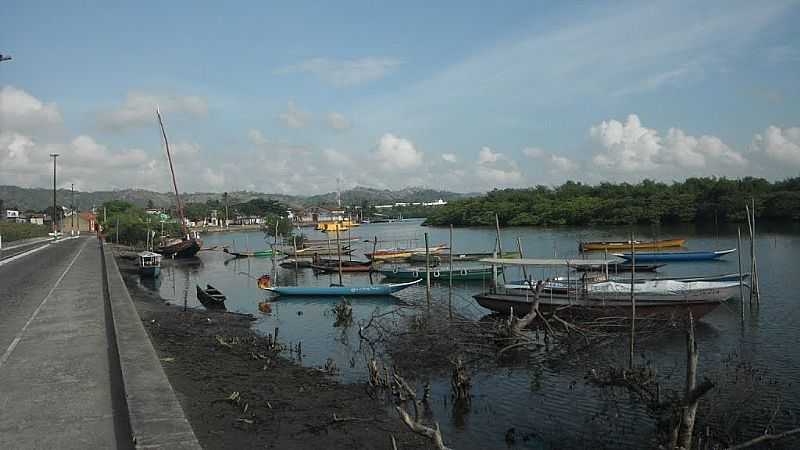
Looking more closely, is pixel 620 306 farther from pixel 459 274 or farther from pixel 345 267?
pixel 345 267

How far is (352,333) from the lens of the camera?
66.8 ft

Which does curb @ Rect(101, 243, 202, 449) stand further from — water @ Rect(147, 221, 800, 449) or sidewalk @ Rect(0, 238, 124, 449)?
water @ Rect(147, 221, 800, 449)

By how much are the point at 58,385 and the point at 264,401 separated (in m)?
3.60

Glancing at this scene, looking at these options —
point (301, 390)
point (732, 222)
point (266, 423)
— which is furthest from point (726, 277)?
point (732, 222)

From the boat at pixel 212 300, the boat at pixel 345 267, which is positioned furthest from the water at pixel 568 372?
the boat at pixel 345 267

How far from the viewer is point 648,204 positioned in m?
83.6

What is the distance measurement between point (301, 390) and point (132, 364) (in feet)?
14.1

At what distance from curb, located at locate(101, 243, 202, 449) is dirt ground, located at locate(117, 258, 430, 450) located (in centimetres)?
109

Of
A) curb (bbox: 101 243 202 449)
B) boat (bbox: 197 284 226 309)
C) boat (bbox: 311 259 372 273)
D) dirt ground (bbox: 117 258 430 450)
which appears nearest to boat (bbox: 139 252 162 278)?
boat (bbox: 311 259 372 273)

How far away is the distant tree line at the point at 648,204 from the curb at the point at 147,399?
69.3 meters

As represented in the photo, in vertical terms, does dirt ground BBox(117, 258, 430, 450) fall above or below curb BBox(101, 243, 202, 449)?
below

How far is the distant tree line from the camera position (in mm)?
71625

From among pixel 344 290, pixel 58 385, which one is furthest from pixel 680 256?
pixel 58 385

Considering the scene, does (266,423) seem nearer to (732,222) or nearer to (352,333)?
(352,333)
